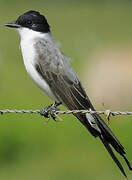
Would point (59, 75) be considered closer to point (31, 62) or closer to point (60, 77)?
point (60, 77)

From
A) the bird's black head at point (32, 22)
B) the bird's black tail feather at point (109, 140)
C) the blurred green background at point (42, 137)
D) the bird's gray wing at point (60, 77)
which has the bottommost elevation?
the blurred green background at point (42, 137)

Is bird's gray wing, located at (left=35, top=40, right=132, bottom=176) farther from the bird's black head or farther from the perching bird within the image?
the bird's black head

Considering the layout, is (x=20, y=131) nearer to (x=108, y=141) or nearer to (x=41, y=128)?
(x=41, y=128)

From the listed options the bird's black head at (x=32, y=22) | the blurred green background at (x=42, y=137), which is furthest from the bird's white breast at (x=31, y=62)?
the blurred green background at (x=42, y=137)

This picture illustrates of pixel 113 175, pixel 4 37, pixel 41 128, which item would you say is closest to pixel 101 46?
pixel 4 37

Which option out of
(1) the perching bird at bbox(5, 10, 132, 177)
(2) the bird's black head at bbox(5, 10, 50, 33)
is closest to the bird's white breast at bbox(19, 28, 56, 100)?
(1) the perching bird at bbox(5, 10, 132, 177)

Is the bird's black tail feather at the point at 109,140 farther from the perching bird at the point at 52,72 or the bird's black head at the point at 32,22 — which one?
the bird's black head at the point at 32,22

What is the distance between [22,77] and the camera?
14609 mm

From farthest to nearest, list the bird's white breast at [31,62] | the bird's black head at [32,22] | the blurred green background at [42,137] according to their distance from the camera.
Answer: the blurred green background at [42,137] → the bird's black head at [32,22] → the bird's white breast at [31,62]

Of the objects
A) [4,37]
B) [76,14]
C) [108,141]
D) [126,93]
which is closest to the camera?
[108,141]

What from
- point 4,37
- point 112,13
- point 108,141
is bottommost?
point 112,13

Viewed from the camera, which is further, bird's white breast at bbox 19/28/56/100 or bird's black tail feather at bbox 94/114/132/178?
bird's white breast at bbox 19/28/56/100

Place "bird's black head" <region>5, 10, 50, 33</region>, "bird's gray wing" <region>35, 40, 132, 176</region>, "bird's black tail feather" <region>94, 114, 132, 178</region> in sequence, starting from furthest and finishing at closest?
"bird's black head" <region>5, 10, 50, 33</region>
"bird's gray wing" <region>35, 40, 132, 176</region>
"bird's black tail feather" <region>94, 114, 132, 178</region>

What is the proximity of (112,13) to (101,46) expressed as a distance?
6.13m
